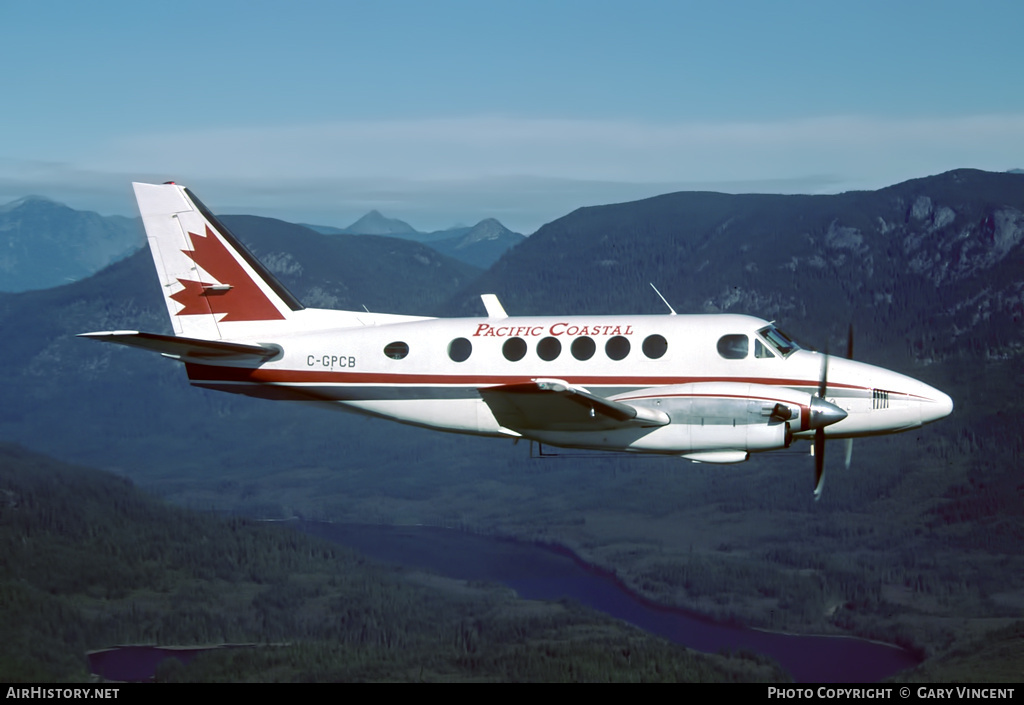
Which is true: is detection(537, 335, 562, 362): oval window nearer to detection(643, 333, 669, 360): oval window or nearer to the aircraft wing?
the aircraft wing

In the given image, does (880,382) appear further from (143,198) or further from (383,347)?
(143,198)

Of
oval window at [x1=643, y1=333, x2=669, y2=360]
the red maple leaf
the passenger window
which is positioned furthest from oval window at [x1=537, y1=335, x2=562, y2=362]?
the red maple leaf

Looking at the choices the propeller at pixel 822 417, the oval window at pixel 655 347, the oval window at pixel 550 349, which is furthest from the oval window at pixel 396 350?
the propeller at pixel 822 417

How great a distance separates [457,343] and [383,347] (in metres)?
3.20

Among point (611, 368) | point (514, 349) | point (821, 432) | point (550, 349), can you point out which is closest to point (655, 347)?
point (611, 368)

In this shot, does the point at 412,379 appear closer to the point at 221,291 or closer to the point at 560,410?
the point at 560,410

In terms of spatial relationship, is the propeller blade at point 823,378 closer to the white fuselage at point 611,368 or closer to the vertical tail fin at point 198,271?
the white fuselage at point 611,368

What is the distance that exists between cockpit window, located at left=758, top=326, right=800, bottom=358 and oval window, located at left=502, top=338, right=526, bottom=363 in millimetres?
8729

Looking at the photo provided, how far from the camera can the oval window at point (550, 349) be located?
38.4 metres

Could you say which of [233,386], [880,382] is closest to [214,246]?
[233,386]

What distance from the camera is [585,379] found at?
38.2 m

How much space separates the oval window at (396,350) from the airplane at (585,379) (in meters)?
0.05

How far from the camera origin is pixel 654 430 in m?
37.2

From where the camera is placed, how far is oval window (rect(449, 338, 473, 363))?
39.3 m
